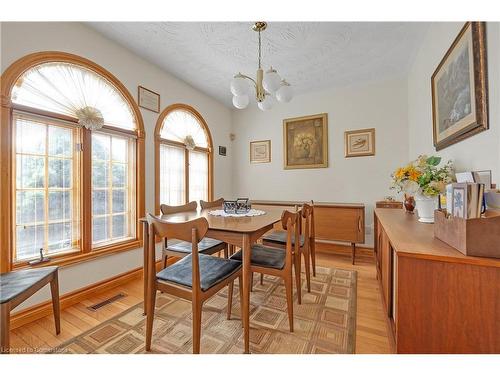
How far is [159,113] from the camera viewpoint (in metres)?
2.82

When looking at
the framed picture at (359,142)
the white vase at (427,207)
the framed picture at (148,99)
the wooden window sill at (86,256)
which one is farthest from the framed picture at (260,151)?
the white vase at (427,207)

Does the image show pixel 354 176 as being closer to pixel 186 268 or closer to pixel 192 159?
pixel 192 159

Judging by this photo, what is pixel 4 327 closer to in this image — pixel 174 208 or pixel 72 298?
pixel 72 298

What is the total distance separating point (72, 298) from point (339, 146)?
3.87 m

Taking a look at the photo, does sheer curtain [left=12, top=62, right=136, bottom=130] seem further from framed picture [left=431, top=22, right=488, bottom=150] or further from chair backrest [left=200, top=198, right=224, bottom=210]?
framed picture [left=431, top=22, right=488, bottom=150]

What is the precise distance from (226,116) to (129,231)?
2.75m

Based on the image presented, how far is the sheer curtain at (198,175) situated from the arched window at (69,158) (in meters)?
1.00

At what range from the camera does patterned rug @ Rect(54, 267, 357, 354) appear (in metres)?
1.42

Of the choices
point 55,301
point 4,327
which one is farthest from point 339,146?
point 4,327

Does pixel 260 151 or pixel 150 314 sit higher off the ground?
pixel 260 151

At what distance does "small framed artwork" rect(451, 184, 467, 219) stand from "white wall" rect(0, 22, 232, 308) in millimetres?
2832

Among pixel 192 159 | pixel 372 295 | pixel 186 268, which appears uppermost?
pixel 192 159

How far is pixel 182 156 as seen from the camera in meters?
3.31
